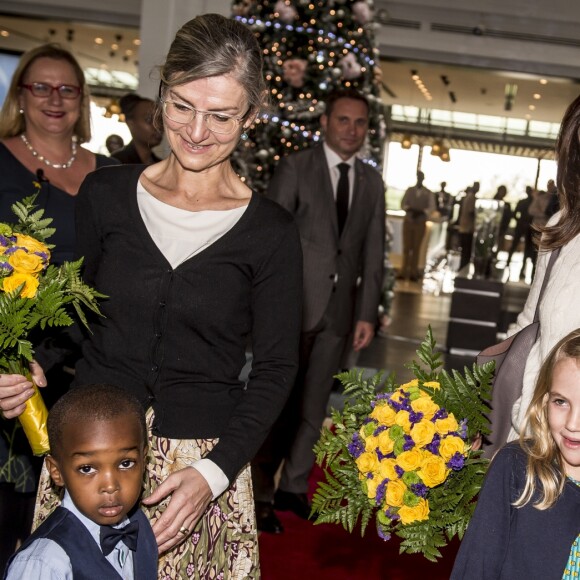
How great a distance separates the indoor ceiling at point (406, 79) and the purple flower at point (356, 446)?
49.4ft

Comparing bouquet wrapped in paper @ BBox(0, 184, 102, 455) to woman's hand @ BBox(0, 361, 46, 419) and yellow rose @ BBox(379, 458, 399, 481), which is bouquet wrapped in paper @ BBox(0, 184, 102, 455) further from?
yellow rose @ BBox(379, 458, 399, 481)

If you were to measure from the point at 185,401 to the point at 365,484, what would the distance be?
0.56 metres

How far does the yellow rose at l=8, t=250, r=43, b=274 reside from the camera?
2.38m

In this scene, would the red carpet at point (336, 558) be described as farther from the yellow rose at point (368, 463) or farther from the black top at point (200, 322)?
the black top at point (200, 322)

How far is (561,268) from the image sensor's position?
268 centimetres

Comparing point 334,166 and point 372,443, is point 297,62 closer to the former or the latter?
point 334,166

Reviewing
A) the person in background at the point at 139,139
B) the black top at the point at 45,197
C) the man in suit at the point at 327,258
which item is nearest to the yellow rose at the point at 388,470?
the black top at the point at 45,197

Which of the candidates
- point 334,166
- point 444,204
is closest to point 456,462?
point 334,166

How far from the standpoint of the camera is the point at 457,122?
2945 centimetres

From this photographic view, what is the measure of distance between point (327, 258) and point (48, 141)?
90.9 inches

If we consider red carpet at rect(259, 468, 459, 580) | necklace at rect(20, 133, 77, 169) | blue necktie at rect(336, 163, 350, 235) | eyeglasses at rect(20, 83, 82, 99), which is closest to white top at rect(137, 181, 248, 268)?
necklace at rect(20, 133, 77, 169)

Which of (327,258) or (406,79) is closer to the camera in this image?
(327,258)

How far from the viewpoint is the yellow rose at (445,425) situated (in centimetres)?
255

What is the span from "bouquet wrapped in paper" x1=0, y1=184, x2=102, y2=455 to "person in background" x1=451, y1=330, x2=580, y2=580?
1047 millimetres
